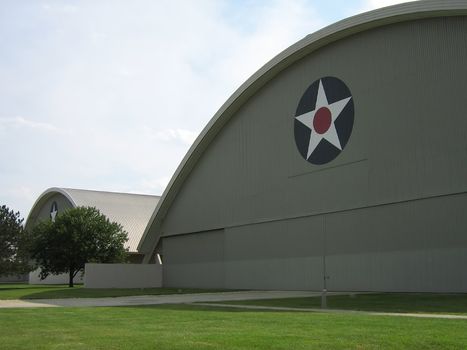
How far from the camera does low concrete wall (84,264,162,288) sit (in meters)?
44.1

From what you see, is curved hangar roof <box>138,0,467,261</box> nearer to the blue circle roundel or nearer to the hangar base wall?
the blue circle roundel

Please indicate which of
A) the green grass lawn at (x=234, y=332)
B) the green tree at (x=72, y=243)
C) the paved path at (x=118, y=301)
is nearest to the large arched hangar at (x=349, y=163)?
the paved path at (x=118, y=301)

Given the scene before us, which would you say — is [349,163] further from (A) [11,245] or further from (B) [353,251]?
(A) [11,245]

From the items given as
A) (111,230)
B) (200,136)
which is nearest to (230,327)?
(200,136)

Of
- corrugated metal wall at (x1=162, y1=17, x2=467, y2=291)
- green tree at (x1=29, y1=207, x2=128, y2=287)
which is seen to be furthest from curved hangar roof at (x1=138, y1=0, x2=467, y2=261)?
green tree at (x1=29, y1=207, x2=128, y2=287)

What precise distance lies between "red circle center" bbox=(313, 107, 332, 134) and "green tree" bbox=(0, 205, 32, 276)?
2356 centimetres

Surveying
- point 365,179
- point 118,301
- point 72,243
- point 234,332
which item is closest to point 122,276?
point 72,243

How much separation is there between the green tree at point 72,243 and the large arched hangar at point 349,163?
1161 cm

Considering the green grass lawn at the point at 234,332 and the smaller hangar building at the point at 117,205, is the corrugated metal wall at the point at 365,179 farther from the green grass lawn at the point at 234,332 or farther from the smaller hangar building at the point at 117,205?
the smaller hangar building at the point at 117,205

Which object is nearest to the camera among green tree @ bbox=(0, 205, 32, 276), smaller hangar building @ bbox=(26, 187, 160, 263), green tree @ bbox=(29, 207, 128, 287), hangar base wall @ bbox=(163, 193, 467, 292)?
hangar base wall @ bbox=(163, 193, 467, 292)

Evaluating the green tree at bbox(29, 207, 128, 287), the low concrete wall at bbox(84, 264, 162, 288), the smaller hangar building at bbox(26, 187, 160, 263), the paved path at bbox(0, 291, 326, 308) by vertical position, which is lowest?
the paved path at bbox(0, 291, 326, 308)

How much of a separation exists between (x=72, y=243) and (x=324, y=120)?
86.0 feet

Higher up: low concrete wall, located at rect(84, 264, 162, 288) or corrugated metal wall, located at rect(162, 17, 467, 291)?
corrugated metal wall, located at rect(162, 17, 467, 291)

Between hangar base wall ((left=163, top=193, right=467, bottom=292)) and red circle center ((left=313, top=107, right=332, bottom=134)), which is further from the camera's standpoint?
red circle center ((left=313, top=107, right=332, bottom=134))
